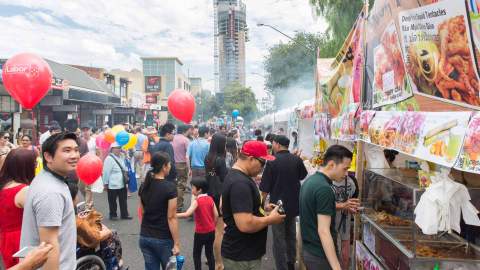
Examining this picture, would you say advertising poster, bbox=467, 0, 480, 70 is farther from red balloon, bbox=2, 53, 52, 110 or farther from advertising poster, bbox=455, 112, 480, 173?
red balloon, bbox=2, 53, 52, 110

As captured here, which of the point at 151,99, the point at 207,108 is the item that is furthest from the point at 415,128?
the point at 207,108

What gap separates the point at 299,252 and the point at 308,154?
264 inches

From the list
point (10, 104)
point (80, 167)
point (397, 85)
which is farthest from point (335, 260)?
point (10, 104)

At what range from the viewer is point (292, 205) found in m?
4.93

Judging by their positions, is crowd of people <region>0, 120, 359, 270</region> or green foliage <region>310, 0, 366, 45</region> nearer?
crowd of people <region>0, 120, 359, 270</region>

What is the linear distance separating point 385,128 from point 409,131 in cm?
45

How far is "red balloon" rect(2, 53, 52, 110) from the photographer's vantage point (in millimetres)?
6367

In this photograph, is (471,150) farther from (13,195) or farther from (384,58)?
(13,195)

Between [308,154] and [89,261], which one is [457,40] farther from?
[308,154]

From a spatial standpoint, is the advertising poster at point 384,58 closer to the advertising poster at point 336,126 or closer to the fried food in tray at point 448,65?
the fried food in tray at point 448,65

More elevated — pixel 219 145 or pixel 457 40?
pixel 457 40

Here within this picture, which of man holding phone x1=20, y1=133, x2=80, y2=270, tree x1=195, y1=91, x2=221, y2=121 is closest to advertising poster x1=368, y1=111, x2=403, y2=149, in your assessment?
man holding phone x1=20, y1=133, x2=80, y2=270

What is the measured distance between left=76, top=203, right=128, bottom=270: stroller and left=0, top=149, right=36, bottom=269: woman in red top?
0.73 meters

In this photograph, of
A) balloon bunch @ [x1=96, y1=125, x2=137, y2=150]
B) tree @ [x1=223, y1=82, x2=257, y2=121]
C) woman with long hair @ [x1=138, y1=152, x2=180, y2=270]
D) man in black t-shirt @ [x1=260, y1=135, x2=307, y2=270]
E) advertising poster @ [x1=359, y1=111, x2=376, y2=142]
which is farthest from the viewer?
tree @ [x1=223, y1=82, x2=257, y2=121]
